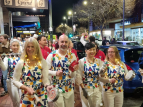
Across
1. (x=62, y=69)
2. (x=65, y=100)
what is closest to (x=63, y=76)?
(x=62, y=69)

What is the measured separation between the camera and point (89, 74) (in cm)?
325

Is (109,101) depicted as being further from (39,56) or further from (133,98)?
(133,98)

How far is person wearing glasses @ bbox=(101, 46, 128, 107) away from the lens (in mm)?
3211

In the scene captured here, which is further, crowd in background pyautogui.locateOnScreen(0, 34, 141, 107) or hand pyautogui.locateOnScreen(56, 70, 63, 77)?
hand pyautogui.locateOnScreen(56, 70, 63, 77)

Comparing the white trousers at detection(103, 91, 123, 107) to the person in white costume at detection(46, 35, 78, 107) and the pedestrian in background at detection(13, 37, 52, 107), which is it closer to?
the person in white costume at detection(46, 35, 78, 107)

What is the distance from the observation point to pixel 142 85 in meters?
4.71

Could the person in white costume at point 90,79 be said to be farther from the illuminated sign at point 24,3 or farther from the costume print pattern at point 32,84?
the illuminated sign at point 24,3

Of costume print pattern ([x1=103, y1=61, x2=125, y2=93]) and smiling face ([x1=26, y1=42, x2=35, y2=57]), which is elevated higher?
smiling face ([x1=26, y1=42, x2=35, y2=57])

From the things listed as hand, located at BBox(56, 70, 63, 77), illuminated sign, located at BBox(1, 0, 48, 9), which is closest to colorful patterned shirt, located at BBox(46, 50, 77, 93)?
hand, located at BBox(56, 70, 63, 77)

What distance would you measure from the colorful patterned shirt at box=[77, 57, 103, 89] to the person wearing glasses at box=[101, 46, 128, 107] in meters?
0.18

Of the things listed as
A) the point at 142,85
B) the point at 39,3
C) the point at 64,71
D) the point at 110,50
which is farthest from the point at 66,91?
the point at 39,3

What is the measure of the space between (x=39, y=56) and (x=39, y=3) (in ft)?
22.2

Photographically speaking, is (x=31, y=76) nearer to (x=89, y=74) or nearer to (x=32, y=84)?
(x=32, y=84)

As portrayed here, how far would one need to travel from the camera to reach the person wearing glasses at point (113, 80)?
3.21 meters
